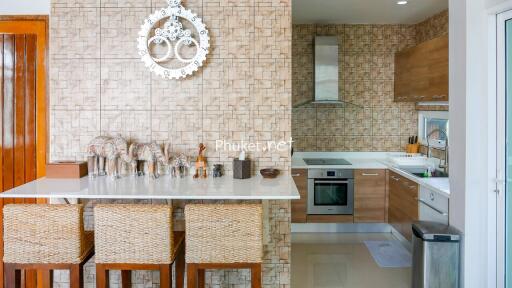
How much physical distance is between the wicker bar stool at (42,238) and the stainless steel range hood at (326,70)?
3890mm

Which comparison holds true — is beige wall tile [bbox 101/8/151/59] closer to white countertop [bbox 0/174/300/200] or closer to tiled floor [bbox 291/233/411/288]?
white countertop [bbox 0/174/300/200]

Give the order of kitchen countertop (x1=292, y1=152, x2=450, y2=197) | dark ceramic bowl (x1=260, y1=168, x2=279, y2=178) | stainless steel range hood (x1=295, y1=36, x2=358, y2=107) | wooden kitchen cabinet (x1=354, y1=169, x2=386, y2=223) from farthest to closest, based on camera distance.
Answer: stainless steel range hood (x1=295, y1=36, x2=358, y2=107)
wooden kitchen cabinet (x1=354, y1=169, x2=386, y2=223)
kitchen countertop (x1=292, y1=152, x2=450, y2=197)
dark ceramic bowl (x1=260, y1=168, x2=279, y2=178)

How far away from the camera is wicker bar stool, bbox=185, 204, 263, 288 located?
7.90 ft

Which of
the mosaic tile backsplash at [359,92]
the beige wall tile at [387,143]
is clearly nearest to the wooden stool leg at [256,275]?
the mosaic tile backsplash at [359,92]

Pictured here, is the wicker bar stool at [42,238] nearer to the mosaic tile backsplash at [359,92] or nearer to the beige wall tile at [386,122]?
the mosaic tile backsplash at [359,92]

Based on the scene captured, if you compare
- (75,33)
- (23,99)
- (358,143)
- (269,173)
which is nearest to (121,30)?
(75,33)

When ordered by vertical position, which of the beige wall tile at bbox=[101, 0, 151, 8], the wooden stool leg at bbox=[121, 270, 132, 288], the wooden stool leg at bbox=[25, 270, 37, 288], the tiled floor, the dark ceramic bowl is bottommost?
the tiled floor

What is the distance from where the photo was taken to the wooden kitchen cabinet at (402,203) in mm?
4551

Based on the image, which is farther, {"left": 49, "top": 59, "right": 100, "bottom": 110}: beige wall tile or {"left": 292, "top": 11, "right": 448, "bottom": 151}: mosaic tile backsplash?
{"left": 292, "top": 11, "right": 448, "bottom": 151}: mosaic tile backsplash

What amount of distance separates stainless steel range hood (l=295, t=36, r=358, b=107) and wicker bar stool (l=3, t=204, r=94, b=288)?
3.89 meters

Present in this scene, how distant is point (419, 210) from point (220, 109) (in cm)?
237

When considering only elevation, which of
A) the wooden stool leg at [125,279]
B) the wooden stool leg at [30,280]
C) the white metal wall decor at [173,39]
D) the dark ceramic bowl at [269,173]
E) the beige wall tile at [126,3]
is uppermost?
the beige wall tile at [126,3]

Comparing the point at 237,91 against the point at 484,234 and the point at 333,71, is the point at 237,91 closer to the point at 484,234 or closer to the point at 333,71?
the point at 484,234

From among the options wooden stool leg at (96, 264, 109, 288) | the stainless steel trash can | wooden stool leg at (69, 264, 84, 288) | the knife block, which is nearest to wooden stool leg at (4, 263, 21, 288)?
wooden stool leg at (69, 264, 84, 288)
